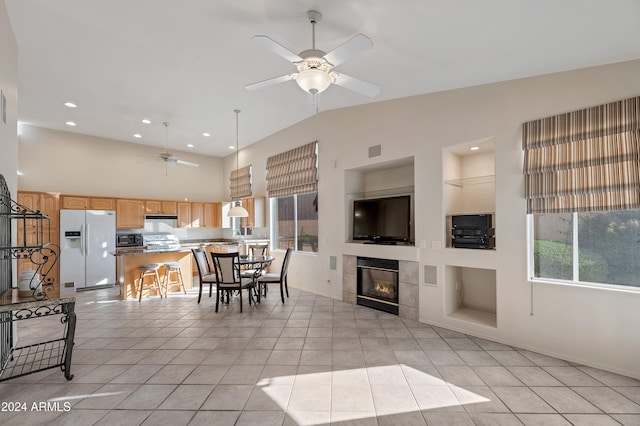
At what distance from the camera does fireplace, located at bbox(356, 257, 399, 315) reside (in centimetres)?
474

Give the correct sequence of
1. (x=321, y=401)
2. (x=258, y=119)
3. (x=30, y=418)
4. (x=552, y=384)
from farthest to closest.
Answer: (x=258, y=119)
(x=552, y=384)
(x=321, y=401)
(x=30, y=418)

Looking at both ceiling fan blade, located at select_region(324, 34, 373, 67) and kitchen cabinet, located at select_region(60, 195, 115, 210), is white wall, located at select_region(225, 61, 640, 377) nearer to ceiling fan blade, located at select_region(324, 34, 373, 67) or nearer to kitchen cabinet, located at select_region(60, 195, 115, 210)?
ceiling fan blade, located at select_region(324, 34, 373, 67)

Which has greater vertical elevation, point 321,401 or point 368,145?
point 368,145

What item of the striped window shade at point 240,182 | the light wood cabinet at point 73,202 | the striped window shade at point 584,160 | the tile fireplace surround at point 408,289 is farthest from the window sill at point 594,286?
the light wood cabinet at point 73,202

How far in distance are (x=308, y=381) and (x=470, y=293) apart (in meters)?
2.99

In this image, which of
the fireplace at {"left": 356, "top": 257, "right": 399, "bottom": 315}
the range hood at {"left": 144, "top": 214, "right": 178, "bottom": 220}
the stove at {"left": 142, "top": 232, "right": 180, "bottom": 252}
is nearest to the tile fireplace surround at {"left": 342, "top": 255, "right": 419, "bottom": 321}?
the fireplace at {"left": 356, "top": 257, "right": 399, "bottom": 315}

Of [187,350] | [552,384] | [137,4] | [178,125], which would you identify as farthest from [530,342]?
[178,125]

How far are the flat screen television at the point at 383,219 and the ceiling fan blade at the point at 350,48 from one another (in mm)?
2793

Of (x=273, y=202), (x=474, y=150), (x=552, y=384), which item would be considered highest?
(x=474, y=150)

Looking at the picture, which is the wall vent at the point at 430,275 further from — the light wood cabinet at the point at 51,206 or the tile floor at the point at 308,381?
the light wood cabinet at the point at 51,206

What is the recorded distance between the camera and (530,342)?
337 cm

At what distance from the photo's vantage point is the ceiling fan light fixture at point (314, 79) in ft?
8.64

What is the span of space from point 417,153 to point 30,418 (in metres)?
4.92

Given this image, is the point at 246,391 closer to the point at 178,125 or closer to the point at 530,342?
the point at 530,342
